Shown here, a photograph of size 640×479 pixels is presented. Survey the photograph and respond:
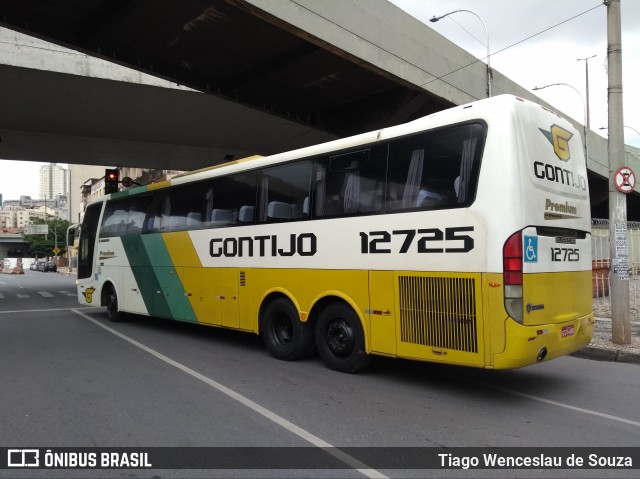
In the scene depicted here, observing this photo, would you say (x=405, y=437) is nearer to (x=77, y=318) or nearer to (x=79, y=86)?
(x=77, y=318)

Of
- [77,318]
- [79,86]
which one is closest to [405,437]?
[77,318]

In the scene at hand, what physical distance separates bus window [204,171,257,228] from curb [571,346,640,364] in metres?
6.20

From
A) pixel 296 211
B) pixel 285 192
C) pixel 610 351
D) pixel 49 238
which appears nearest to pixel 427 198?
pixel 296 211

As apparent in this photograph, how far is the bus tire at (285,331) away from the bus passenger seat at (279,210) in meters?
1.34

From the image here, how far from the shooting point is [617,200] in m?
9.17

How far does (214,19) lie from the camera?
10969 mm

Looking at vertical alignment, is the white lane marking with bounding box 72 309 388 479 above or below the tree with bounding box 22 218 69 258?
below

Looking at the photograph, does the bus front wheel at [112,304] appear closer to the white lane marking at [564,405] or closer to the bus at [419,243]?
the bus at [419,243]

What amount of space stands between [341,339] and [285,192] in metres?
2.52

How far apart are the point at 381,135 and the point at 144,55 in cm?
829

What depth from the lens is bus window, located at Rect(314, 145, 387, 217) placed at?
6.83 m

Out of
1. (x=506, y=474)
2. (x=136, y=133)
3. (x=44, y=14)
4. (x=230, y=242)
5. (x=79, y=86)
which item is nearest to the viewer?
(x=506, y=474)

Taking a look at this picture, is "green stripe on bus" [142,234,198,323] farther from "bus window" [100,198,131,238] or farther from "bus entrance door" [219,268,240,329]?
"bus window" [100,198,131,238]

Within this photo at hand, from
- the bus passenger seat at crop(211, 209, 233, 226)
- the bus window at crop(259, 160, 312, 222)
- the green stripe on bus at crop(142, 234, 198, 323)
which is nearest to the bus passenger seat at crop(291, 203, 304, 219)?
the bus window at crop(259, 160, 312, 222)
